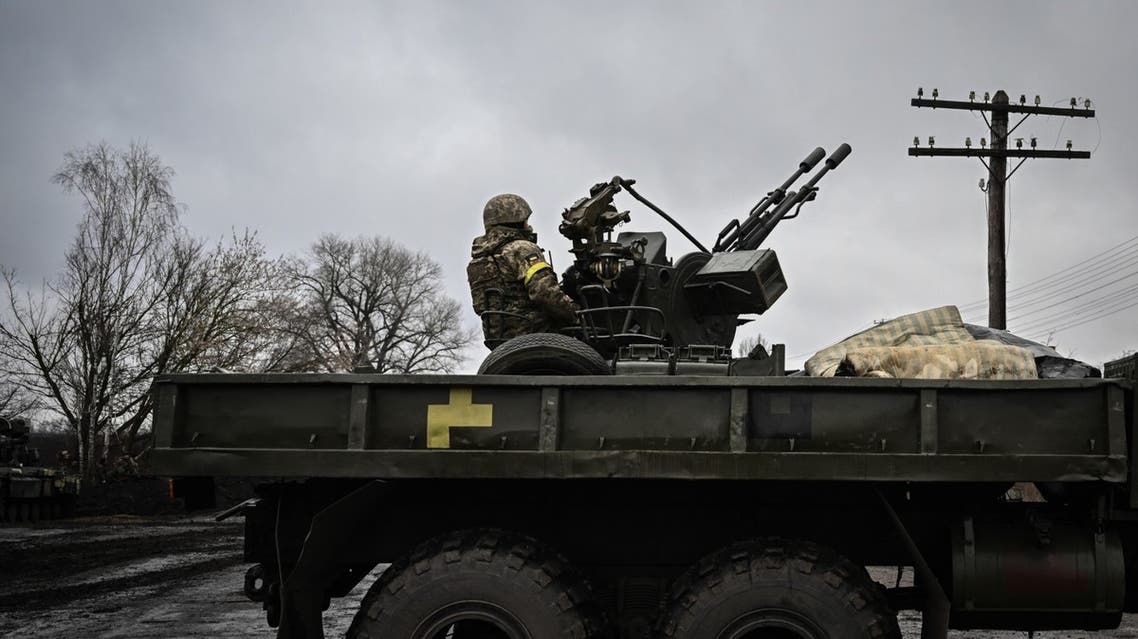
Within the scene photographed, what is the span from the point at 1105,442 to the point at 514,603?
2628 mm

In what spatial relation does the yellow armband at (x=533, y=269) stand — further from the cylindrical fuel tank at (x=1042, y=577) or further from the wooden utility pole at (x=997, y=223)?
the wooden utility pole at (x=997, y=223)

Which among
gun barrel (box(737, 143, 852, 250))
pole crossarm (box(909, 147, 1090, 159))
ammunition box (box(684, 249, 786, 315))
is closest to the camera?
ammunition box (box(684, 249, 786, 315))

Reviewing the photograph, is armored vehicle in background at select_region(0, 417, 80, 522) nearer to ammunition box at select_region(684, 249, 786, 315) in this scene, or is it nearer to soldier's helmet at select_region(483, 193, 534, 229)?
soldier's helmet at select_region(483, 193, 534, 229)

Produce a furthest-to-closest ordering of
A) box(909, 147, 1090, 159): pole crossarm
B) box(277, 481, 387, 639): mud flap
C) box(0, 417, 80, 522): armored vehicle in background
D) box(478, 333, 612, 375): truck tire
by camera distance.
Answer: box(0, 417, 80, 522): armored vehicle in background → box(909, 147, 1090, 159): pole crossarm → box(478, 333, 612, 375): truck tire → box(277, 481, 387, 639): mud flap

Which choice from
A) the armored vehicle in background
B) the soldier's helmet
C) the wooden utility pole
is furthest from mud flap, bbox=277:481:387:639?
the armored vehicle in background

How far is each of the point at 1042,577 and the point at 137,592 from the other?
8915mm

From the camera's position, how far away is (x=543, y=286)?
6.43 meters

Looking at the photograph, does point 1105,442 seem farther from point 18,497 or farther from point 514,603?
point 18,497

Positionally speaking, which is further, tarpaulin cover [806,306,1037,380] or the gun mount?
the gun mount

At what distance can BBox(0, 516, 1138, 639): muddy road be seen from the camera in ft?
27.1

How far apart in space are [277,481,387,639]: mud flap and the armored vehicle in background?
22.2 metres

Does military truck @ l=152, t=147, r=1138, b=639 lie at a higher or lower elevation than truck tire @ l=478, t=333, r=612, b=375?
lower

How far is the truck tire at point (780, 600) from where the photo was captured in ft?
15.1

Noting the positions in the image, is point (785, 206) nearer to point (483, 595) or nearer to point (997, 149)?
point (483, 595)
